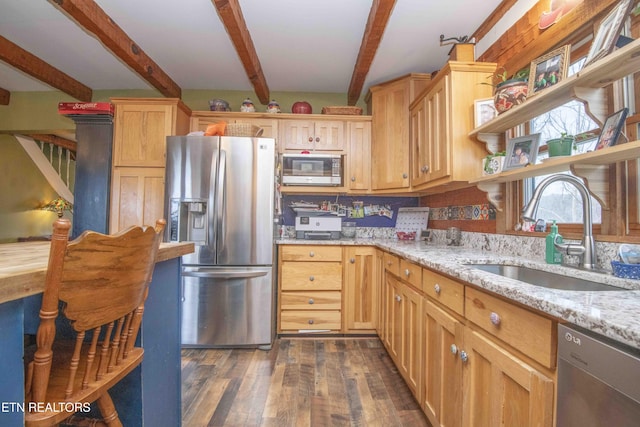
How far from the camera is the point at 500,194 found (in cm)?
191

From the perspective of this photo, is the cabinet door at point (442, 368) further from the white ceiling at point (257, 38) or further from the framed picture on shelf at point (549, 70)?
the white ceiling at point (257, 38)

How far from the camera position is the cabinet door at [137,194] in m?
2.85

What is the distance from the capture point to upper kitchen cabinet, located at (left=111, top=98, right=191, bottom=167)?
2.86 metres

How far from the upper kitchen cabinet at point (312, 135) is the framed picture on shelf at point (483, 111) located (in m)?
1.37

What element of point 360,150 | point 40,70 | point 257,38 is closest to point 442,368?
point 360,150

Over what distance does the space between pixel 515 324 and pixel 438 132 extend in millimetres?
1616

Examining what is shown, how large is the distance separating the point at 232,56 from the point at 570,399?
10.0 feet

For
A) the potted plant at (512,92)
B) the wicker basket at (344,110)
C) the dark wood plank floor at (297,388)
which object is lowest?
the dark wood plank floor at (297,388)

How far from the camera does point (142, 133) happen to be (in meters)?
2.88

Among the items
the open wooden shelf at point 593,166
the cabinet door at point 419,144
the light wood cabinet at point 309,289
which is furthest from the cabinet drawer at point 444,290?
the light wood cabinet at point 309,289

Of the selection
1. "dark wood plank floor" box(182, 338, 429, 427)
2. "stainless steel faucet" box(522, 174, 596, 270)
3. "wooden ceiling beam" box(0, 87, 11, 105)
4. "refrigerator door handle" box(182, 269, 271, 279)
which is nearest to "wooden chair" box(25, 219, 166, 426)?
"dark wood plank floor" box(182, 338, 429, 427)

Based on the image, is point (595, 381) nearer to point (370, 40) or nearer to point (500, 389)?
point (500, 389)

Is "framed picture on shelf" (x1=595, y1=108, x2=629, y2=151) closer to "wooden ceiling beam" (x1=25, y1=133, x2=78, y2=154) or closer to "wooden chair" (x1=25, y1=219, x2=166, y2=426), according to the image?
"wooden chair" (x1=25, y1=219, x2=166, y2=426)

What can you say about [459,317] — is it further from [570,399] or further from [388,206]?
[388,206]
